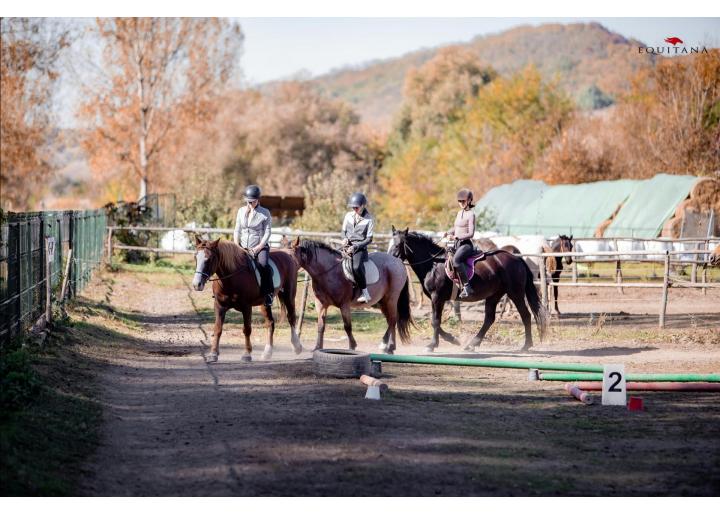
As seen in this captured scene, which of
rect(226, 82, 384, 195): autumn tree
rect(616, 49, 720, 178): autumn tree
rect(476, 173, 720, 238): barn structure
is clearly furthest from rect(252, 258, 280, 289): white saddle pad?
rect(226, 82, 384, 195): autumn tree

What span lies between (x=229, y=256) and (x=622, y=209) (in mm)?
24863

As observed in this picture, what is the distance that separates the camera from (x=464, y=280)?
49.7 feet

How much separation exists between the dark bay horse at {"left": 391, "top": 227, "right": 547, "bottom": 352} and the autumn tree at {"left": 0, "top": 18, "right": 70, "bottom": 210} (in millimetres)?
40630

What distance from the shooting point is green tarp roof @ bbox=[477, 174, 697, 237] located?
33500mm

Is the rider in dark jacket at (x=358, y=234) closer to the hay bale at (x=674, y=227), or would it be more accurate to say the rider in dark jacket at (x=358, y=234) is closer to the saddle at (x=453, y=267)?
the saddle at (x=453, y=267)

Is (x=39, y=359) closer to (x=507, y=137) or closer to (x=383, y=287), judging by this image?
(x=383, y=287)

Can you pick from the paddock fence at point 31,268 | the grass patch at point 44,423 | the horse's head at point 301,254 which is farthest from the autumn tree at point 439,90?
the grass patch at point 44,423

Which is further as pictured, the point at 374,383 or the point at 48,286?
the point at 48,286

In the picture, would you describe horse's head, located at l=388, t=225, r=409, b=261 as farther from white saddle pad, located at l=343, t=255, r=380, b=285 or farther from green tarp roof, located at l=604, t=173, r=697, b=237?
green tarp roof, located at l=604, t=173, r=697, b=237

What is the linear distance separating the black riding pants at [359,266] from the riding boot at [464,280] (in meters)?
1.85

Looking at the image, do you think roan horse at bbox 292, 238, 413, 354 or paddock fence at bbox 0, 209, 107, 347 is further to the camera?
roan horse at bbox 292, 238, 413, 354

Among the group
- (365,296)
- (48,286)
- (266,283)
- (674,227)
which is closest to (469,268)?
(365,296)

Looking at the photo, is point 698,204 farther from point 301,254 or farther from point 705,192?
point 301,254

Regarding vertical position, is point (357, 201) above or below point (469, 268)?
above
